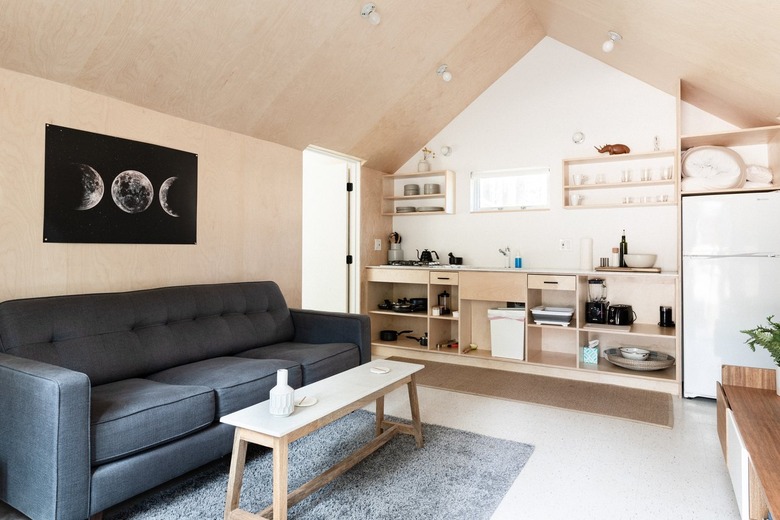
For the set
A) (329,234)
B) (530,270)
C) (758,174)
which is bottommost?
(530,270)

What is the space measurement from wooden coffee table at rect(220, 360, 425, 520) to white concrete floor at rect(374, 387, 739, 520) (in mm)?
677

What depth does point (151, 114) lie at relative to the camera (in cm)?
307

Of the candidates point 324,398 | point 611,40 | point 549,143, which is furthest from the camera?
point 549,143

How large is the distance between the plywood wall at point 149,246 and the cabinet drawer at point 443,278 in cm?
134

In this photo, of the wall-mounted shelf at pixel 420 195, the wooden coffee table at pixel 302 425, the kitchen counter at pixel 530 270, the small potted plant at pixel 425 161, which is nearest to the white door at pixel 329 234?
the kitchen counter at pixel 530 270

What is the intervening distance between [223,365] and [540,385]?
255 centimetres

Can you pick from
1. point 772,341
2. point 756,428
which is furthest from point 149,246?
point 772,341

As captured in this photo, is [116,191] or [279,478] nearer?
[279,478]

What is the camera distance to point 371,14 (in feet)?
10.2

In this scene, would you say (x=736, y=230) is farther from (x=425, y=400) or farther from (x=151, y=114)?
(x=151, y=114)

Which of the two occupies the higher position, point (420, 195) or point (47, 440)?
point (420, 195)

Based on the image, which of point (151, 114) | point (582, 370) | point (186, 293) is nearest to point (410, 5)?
point (151, 114)

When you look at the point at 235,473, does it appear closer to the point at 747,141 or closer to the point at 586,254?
the point at 586,254

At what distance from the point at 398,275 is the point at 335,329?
1.58 meters
